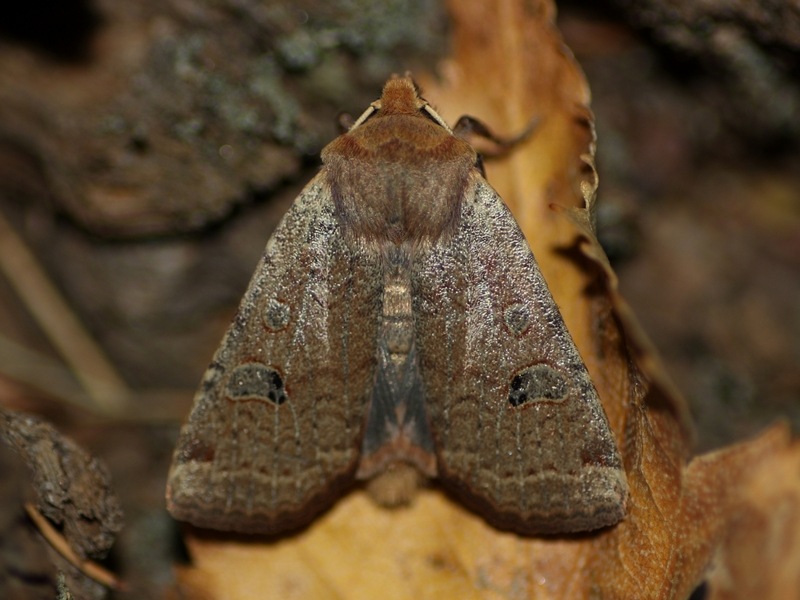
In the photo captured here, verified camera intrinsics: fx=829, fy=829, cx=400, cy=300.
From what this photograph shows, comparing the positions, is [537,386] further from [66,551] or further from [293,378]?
[66,551]

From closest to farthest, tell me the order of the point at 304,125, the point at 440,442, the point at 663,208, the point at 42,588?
1. the point at 42,588
2. the point at 440,442
3. the point at 304,125
4. the point at 663,208

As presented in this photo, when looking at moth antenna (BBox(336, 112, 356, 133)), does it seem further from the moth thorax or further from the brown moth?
the moth thorax

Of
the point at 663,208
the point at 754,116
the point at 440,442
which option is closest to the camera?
the point at 440,442

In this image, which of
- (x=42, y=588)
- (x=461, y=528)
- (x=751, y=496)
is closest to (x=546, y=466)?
(x=461, y=528)

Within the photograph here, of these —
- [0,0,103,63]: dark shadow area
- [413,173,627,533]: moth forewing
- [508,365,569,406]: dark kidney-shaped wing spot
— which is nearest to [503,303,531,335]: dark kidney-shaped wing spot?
[413,173,627,533]: moth forewing

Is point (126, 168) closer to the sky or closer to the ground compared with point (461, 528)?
closer to the sky

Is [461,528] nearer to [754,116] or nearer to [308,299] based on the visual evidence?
[308,299]

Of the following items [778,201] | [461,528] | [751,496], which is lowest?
[461,528]

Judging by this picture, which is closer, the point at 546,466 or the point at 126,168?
the point at 546,466
